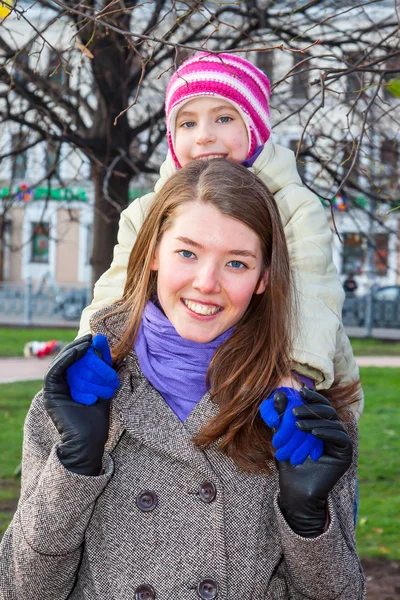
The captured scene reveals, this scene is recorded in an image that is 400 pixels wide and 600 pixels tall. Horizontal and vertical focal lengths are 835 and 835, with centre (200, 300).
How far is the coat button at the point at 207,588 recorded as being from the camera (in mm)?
1915

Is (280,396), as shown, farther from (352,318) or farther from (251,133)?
(352,318)

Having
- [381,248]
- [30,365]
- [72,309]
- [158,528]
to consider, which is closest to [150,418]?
[158,528]

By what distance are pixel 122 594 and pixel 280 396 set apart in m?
0.59

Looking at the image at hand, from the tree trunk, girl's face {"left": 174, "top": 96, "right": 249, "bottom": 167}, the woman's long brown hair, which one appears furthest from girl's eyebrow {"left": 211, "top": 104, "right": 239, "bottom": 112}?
the tree trunk

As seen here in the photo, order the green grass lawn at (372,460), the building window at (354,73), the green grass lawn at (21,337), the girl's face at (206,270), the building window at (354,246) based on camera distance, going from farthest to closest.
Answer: the green grass lawn at (21,337), the building window at (354,246), the green grass lawn at (372,460), the building window at (354,73), the girl's face at (206,270)

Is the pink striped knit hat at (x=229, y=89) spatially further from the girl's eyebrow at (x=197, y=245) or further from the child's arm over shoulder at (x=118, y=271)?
the girl's eyebrow at (x=197, y=245)

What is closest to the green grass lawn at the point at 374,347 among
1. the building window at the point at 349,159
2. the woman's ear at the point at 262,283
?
the building window at the point at 349,159

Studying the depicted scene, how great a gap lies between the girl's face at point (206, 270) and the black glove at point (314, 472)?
0.27 meters

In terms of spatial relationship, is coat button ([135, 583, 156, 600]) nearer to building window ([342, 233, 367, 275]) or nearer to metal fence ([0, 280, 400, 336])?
building window ([342, 233, 367, 275])

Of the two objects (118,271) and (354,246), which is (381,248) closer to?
(354,246)

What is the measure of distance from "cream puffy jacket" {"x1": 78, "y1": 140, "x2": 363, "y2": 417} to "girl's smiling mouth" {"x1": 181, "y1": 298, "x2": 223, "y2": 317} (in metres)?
0.25

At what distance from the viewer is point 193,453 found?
78.6 inches

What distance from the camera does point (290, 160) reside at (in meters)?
2.62

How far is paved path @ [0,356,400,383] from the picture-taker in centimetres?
1098
